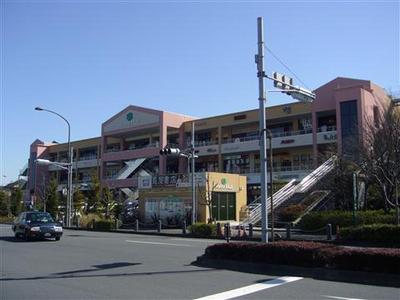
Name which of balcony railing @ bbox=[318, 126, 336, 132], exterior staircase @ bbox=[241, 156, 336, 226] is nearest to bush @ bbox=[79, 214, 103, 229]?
exterior staircase @ bbox=[241, 156, 336, 226]

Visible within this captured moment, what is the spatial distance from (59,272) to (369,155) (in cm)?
→ 2341

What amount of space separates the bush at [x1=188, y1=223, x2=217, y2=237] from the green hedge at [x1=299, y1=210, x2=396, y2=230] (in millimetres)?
5648

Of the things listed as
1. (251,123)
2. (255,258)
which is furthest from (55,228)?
(251,123)

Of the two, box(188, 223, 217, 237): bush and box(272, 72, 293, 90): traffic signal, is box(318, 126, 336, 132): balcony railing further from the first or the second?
box(272, 72, 293, 90): traffic signal

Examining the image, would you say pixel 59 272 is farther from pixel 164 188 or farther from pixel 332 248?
pixel 164 188

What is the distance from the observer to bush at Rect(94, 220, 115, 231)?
3864 centimetres

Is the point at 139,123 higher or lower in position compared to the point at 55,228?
higher

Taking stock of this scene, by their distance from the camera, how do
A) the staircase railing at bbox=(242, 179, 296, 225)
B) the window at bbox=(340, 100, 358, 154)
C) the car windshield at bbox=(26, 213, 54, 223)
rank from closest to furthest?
the car windshield at bbox=(26, 213, 54, 223)
the staircase railing at bbox=(242, 179, 296, 225)
the window at bbox=(340, 100, 358, 154)

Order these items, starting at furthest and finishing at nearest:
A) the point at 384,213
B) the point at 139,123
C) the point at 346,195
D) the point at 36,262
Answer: the point at 139,123
the point at 346,195
the point at 384,213
the point at 36,262

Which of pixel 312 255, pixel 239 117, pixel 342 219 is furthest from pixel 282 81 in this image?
pixel 239 117

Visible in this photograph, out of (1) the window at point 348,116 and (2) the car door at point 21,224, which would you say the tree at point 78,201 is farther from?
(1) the window at point 348,116

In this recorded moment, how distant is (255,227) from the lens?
35906 millimetres

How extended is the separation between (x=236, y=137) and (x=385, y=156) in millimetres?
40514

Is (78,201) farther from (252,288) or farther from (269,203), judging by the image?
(252,288)
